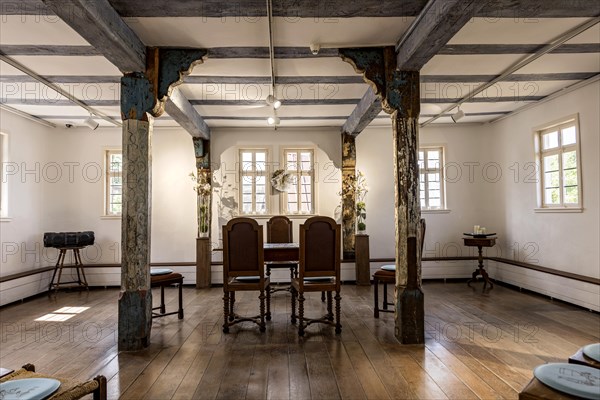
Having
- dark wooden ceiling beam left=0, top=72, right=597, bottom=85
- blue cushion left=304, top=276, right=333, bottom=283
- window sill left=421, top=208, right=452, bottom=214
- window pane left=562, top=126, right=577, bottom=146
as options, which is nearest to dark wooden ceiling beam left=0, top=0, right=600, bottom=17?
dark wooden ceiling beam left=0, top=72, right=597, bottom=85

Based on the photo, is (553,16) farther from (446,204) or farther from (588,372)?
(446,204)

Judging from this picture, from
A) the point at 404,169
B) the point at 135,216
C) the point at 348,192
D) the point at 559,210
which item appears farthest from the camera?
the point at 348,192

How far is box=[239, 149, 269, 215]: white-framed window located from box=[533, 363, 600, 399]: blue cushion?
6.25 m

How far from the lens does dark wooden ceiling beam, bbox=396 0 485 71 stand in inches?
106

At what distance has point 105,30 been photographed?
2.93 m

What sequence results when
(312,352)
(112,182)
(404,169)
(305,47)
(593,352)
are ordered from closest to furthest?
(593,352), (312,352), (404,169), (305,47), (112,182)

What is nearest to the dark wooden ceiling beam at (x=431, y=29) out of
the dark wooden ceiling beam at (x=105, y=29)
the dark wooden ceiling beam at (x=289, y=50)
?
the dark wooden ceiling beam at (x=289, y=50)

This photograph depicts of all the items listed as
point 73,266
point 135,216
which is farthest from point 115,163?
point 135,216

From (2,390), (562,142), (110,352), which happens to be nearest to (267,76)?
(110,352)

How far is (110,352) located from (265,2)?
3350mm

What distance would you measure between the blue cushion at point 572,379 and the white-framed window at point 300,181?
609cm

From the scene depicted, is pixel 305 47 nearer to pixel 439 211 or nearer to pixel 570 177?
pixel 570 177

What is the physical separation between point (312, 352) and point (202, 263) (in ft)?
13.0

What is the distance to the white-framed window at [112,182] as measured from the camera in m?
7.41
